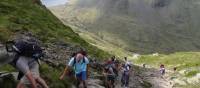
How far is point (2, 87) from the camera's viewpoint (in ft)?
66.1

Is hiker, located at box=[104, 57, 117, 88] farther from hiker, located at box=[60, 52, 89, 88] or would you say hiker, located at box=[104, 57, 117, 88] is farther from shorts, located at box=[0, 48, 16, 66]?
shorts, located at box=[0, 48, 16, 66]

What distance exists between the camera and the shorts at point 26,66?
1791cm

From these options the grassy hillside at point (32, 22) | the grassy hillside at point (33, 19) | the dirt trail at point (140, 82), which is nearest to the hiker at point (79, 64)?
the dirt trail at point (140, 82)

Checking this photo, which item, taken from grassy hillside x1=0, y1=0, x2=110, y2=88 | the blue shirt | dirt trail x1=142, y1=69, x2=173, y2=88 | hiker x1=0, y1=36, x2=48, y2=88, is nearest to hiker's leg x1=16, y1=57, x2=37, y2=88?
hiker x1=0, y1=36, x2=48, y2=88

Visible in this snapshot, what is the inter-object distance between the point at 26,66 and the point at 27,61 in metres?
0.36

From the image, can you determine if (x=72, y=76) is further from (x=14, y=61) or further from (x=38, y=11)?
(x=38, y=11)

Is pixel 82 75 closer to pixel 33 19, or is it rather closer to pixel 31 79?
pixel 31 79

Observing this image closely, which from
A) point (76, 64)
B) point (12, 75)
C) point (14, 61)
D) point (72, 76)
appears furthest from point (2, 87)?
point (72, 76)

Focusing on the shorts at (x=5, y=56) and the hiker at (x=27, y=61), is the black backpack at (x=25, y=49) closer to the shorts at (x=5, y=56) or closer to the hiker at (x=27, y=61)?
the hiker at (x=27, y=61)

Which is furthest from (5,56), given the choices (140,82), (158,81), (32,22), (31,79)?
(158,81)

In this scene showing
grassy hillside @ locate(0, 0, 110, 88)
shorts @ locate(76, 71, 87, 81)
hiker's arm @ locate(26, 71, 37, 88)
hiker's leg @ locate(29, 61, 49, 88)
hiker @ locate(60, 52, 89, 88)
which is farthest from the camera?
grassy hillside @ locate(0, 0, 110, 88)

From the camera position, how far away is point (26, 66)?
17.9m

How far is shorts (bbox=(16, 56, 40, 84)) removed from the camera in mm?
17909


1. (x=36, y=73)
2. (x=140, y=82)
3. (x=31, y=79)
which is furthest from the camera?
(x=140, y=82)
